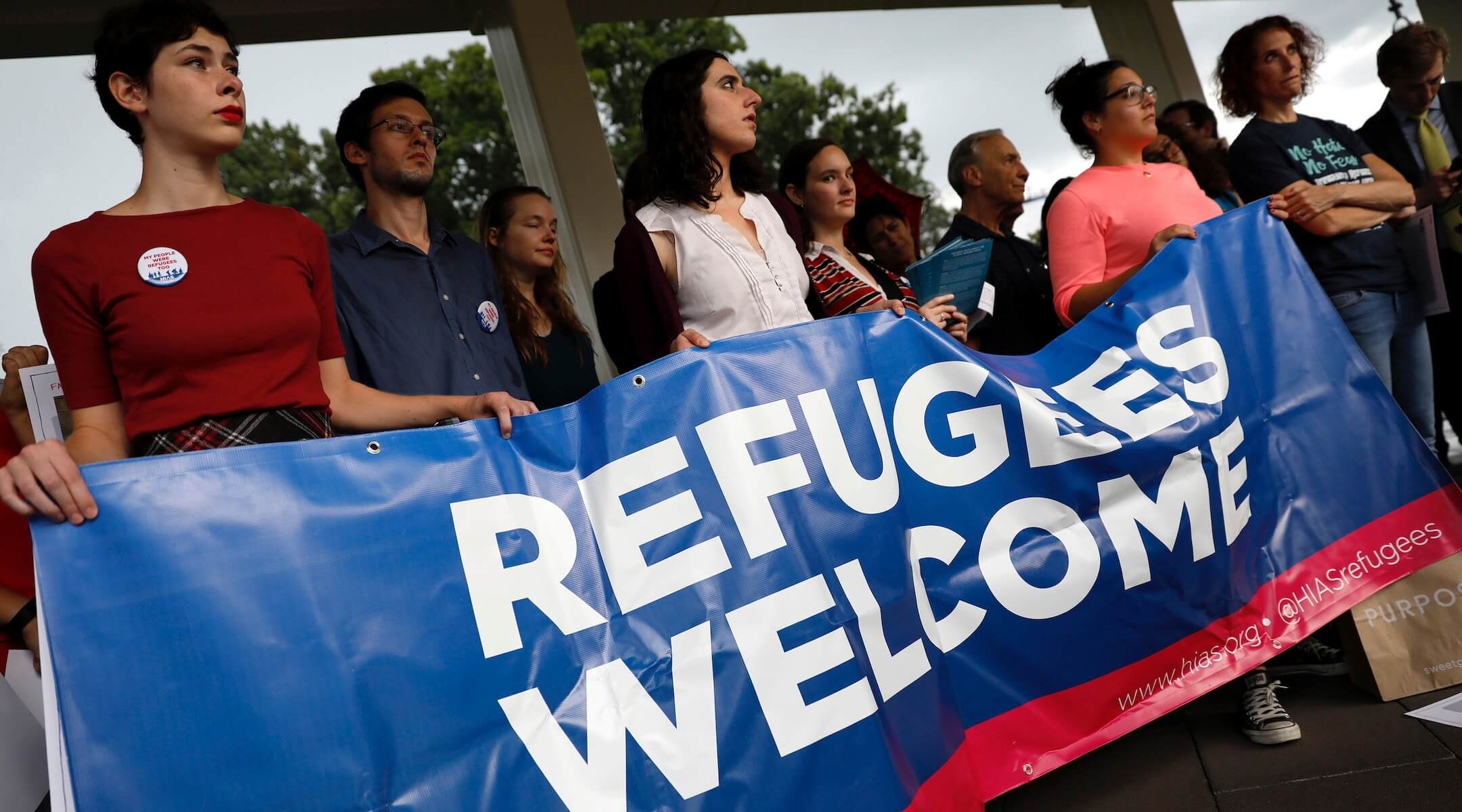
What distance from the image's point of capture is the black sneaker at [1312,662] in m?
2.58

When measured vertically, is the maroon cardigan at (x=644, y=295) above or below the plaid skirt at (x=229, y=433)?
above

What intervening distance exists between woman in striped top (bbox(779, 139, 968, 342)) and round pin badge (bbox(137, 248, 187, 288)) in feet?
5.03

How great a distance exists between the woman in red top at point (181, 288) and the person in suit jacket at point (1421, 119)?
3.40 metres

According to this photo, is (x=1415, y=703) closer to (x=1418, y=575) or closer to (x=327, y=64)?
(x=1418, y=575)

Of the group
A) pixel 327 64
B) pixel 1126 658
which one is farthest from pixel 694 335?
pixel 327 64

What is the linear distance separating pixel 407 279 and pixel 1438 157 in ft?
11.4

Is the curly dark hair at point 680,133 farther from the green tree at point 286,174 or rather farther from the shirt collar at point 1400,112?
the green tree at point 286,174

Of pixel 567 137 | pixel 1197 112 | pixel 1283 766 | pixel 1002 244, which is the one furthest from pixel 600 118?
pixel 1283 766

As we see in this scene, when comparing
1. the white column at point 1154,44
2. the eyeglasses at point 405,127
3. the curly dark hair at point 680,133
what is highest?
the white column at point 1154,44

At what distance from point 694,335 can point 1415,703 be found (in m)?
1.75

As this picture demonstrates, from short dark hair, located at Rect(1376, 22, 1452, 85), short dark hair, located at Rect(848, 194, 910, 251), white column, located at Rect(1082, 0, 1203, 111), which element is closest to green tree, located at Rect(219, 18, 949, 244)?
white column, located at Rect(1082, 0, 1203, 111)

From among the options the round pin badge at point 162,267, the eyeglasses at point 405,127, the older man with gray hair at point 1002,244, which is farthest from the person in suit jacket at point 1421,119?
the round pin badge at point 162,267

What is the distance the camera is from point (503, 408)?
6.00ft

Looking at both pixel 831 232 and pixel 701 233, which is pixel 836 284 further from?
pixel 701 233
